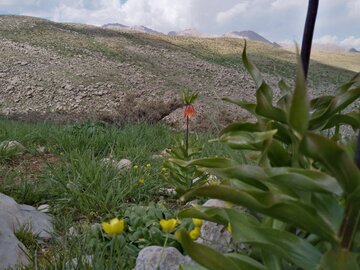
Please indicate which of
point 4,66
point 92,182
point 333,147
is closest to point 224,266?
point 333,147

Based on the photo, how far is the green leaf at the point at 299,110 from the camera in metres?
0.95

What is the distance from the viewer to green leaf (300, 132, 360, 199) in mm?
910

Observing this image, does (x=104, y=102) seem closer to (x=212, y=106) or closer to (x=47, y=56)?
(x=212, y=106)

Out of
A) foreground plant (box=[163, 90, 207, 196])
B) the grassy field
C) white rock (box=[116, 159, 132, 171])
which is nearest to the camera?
the grassy field

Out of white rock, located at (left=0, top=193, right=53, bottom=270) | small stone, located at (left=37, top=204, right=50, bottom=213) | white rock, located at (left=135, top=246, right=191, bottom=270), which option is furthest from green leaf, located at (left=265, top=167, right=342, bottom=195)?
small stone, located at (left=37, top=204, right=50, bottom=213)

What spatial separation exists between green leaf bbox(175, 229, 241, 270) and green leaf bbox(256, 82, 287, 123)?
0.37 metres

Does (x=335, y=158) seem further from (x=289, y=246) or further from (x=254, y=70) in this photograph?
(x=254, y=70)

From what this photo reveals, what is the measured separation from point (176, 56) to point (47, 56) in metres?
5.71

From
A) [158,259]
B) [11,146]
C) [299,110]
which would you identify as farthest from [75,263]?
[11,146]

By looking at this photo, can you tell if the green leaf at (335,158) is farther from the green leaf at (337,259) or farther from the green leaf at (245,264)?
the green leaf at (245,264)

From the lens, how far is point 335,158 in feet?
3.05

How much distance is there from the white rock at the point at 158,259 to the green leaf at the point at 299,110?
3.32ft

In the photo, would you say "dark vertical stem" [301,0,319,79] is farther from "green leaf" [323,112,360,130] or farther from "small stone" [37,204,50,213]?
"small stone" [37,204,50,213]

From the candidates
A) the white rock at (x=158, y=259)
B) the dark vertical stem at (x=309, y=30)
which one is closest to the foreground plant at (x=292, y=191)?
the dark vertical stem at (x=309, y=30)
